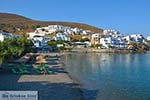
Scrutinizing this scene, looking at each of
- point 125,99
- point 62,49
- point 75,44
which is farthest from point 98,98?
point 75,44

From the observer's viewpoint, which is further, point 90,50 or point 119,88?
point 90,50

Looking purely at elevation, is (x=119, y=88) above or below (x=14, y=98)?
below

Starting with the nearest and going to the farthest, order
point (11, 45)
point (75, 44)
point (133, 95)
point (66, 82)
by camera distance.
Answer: point (133, 95) < point (66, 82) < point (11, 45) < point (75, 44)

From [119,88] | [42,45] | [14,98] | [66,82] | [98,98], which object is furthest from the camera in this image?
[42,45]

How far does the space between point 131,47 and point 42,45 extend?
5474 centimetres

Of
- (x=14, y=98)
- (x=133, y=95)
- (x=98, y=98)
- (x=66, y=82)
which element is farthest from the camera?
(x=66, y=82)

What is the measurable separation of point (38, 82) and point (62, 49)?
11709 cm

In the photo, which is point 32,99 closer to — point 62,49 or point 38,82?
point 38,82

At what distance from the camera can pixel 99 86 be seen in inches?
1400

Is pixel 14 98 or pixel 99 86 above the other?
pixel 14 98

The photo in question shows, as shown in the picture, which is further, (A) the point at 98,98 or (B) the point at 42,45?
(B) the point at 42,45

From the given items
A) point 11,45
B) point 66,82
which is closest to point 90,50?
point 11,45

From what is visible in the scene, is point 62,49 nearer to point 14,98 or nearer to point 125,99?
point 125,99

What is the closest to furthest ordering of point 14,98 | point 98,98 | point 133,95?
point 14,98, point 98,98, point 133,95
